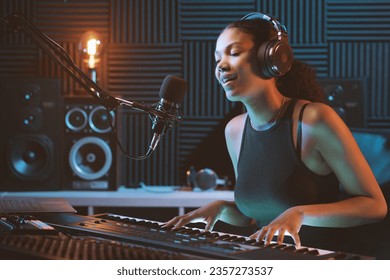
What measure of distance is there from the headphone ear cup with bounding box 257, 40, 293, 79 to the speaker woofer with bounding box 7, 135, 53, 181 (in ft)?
5.79

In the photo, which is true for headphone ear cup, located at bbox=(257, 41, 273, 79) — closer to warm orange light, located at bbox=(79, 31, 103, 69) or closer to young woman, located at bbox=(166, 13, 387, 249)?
young woman, located at bbox=(166, 13, 387, 249)

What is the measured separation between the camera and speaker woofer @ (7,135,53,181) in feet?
10.5

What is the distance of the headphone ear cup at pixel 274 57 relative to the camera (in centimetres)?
166

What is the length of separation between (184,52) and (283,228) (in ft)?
8.47

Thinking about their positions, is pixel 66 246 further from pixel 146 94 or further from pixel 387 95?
pixel 387 95

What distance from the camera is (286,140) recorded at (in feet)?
5.79

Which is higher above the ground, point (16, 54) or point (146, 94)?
point (16, 54)

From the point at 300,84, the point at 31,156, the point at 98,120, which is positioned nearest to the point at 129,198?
the point at 98,120

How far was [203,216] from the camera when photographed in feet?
5.19

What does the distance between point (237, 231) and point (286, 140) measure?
0.60 meters

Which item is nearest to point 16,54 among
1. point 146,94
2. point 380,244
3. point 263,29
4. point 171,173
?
point 146,94

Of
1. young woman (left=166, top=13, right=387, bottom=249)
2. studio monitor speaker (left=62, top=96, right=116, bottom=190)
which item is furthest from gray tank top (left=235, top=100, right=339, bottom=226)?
studio monitor speaker (left=62, top=96, right=116, bottom=190)

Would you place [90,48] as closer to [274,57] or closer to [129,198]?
[129,198]

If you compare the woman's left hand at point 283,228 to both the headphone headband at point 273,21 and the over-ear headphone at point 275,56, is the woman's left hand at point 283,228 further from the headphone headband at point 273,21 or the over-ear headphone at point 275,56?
the headphone headband at point 273,21
